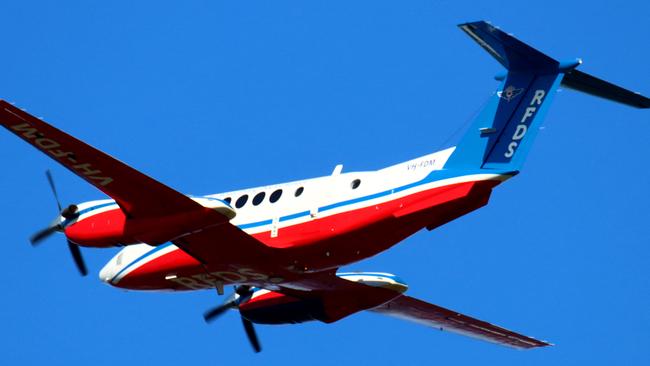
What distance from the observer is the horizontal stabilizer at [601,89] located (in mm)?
38213

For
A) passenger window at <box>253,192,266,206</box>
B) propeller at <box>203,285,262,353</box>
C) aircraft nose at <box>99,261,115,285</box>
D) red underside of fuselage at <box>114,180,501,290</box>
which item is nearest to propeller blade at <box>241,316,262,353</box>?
propeller at <box>203,285,262,353</box>

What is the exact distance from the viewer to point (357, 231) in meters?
39.4

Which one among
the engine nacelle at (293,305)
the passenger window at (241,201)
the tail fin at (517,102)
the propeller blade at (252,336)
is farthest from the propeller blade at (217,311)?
the tail fin at (517,102)

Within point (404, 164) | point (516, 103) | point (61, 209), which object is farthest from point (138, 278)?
point (516, 103)

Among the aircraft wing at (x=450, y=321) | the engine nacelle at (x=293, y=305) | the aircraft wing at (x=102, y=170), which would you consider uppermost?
the aircraft wing at (x=450, y=321)

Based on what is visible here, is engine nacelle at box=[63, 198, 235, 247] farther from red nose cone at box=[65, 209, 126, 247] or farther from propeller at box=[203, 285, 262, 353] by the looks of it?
propeller at box=[203, 285, 262, 353]

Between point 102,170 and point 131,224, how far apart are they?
1.95 meters

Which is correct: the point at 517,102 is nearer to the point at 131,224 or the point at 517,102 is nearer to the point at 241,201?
the point at 241,201

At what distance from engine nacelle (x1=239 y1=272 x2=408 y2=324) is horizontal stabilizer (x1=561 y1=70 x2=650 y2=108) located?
9.06 metres

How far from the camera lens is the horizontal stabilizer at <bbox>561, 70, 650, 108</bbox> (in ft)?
125

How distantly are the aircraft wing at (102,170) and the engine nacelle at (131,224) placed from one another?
0.80 feet

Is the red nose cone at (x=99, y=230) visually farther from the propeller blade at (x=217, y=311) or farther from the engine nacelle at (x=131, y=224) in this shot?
the propeller blade at (x=217, y=311)

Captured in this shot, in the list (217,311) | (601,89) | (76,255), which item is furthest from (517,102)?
(76,255)

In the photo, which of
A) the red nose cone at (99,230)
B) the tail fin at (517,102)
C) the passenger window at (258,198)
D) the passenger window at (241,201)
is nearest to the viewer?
the tail fin at (517,102)
